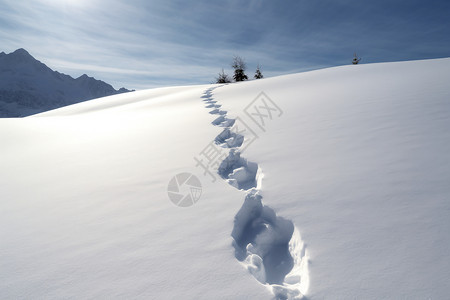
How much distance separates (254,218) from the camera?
184 cm

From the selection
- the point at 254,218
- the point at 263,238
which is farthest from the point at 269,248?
the point at 254,218

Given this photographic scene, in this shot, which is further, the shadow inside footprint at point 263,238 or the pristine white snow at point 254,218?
the shadow inside footprint at point 263,238

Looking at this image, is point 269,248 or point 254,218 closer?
point 269,248

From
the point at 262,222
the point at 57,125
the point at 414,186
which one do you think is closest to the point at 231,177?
the point at 262,222

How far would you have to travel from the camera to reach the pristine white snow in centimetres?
117

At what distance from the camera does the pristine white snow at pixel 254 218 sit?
1171mm

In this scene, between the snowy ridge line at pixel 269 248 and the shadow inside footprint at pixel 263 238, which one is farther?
the shadow inside footprint at pixel 263 238

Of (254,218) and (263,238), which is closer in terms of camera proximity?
(263,238)

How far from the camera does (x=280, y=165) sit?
7.87 ft

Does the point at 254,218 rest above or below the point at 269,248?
above

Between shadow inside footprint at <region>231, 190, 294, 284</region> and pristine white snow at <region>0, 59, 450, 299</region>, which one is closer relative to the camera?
pristine white snow at <region>0, 59, 450, 299</region>

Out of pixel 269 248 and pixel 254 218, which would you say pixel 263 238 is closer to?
pixel 269 248

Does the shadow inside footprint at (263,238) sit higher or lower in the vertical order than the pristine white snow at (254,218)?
lower

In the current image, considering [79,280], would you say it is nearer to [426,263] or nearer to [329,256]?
[329,256]
